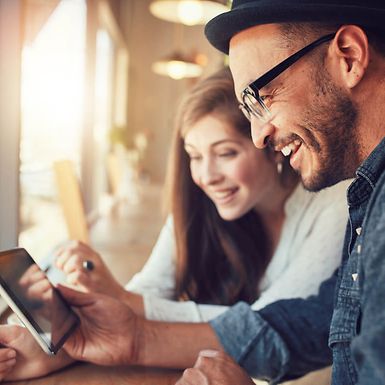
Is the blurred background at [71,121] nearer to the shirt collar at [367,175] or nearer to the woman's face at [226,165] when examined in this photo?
the woman's face at [226,165]

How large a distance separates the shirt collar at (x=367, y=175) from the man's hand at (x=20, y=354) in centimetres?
55

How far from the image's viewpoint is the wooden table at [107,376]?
37.9 inches

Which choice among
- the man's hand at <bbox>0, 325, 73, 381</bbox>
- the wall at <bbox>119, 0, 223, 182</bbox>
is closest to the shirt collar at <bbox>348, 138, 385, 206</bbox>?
the man's hand at <bbox>0, 325, 73, 381</bbox>

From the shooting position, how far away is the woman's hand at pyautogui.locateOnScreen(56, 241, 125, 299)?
4.20 feet

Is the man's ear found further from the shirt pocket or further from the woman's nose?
the woman's nose

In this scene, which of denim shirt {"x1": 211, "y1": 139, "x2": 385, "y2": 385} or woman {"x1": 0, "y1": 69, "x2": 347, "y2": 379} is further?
woman {"x1": 0, "y1": 69, "x2": 347, "y2": 379}

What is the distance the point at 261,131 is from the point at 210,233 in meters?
0.68

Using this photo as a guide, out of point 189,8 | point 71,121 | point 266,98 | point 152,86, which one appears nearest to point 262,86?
point 266,98

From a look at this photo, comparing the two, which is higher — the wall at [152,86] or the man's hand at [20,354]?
the wall at [152,86]

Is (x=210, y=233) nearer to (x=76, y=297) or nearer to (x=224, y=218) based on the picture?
(x=224, y=218)

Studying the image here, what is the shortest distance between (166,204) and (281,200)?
1.11 ft

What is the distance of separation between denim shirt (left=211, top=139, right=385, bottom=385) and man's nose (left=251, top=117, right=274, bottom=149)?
0.17 meters

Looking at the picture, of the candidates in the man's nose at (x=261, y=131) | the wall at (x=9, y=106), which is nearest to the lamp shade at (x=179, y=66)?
the wall at (x=9, y=106)

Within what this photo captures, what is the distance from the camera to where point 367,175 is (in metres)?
0.78
